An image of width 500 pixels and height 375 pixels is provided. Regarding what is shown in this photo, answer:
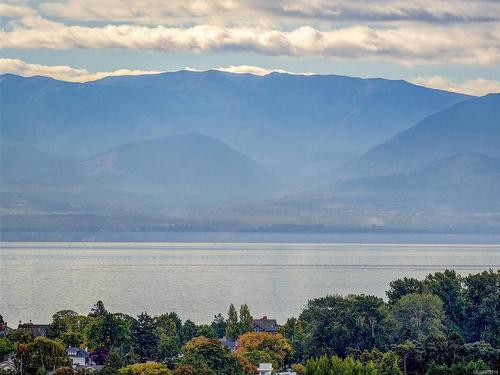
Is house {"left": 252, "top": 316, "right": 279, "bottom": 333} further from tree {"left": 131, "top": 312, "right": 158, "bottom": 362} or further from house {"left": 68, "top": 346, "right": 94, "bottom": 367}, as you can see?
house {"left": 68, "top": 346, "right": 94, "bottom": 367}

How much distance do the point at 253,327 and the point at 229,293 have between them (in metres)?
73.4

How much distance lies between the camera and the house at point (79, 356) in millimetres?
75537

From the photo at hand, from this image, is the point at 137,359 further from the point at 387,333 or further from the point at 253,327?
the point at 253,327

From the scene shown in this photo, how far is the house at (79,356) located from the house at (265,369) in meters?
10.3

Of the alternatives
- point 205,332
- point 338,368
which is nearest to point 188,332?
point 205,332

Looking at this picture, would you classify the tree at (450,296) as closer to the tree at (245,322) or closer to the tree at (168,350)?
the tree at (245,322)

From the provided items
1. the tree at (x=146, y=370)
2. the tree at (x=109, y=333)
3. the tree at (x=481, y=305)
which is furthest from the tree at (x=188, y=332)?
the tree at (x=146, y=370)

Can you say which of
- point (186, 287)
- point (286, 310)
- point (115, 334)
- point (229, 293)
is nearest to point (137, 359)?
point (115, 334)

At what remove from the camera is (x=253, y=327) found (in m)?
99.1

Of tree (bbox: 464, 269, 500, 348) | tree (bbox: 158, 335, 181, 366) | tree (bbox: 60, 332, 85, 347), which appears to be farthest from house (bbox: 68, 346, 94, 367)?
tree (bbox: 464, 269, 500, 348)

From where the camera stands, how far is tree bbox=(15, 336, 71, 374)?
219ft

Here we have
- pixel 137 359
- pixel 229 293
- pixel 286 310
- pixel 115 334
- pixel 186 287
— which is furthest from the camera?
pixel 186 287

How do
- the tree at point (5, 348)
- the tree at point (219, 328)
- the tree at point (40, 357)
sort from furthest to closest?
the tree at point (219, 328)
the tree at point (5, 348)
the tree at point (40, 357)

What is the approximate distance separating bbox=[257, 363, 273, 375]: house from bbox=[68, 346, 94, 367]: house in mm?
10251
